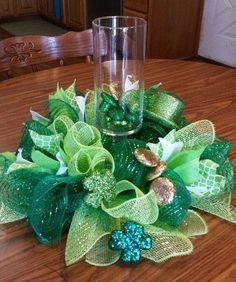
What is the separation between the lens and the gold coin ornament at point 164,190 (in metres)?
0.61

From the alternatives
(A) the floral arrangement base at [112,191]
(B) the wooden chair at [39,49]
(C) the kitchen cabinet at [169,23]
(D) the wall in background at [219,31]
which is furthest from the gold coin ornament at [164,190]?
(D) the wall in background at [219,31]

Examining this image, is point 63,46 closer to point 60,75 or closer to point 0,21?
point 60,75

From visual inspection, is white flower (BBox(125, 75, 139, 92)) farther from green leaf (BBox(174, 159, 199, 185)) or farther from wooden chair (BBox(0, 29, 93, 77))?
wooden chair (BBox(0, 29, 93, 77))

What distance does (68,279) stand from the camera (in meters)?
0.57

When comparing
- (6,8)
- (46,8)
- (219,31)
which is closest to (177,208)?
(219,31)

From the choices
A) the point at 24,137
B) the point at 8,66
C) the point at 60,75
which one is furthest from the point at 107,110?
the point at 8,66

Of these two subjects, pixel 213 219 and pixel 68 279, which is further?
pixel 213 219

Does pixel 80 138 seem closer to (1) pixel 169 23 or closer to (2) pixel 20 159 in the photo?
(2) pixel 20 159

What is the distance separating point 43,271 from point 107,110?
0.32 m

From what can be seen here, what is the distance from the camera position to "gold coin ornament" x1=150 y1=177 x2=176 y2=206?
0.61m

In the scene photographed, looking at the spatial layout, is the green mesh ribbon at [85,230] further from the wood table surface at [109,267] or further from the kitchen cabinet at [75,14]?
the kitchen cabinet at [75,14]

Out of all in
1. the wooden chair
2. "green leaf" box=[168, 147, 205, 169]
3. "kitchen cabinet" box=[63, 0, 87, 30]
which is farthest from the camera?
"kitchen cabinet" box=[63, 0, 87, 30]

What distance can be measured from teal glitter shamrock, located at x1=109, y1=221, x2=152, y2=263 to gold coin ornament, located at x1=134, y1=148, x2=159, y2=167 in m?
0.10

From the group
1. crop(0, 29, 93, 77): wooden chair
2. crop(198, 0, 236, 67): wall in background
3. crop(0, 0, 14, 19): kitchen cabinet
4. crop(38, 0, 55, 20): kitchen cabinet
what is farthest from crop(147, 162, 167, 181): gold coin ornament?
crop(0, 0, 14, 19): kitchen cabinet
